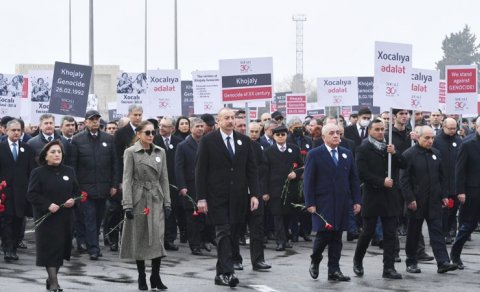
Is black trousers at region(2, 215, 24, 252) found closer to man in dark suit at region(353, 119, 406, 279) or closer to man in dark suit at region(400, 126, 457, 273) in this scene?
man in dark suit at region(353, 119, 406, 279)

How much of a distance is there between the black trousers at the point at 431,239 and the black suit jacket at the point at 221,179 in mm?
2185

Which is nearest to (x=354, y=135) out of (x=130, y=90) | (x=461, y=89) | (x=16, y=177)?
(x=461, y=89)

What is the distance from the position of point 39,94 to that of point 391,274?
44.3 feet

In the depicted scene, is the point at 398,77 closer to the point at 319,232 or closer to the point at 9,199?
the point at 319,232

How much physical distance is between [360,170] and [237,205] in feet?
5.52

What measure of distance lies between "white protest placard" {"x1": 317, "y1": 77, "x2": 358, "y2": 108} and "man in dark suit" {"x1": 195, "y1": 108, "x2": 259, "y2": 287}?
867 inches

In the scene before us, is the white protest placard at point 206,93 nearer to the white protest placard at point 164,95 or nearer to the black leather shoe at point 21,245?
the white protest placard at point 164,95

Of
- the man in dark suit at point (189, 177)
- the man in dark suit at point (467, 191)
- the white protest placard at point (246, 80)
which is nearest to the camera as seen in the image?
the man in dark suit at point (467, 191)

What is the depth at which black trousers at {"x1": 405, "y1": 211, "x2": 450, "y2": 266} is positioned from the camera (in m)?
15.8

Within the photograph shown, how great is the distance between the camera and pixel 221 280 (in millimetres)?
14625

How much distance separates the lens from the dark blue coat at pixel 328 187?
49.5 ft

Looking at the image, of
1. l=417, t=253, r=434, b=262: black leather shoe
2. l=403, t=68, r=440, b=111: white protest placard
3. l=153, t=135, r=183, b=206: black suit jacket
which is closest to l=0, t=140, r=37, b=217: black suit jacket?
l=153, t=135, r=183, b=206: black suit jacket

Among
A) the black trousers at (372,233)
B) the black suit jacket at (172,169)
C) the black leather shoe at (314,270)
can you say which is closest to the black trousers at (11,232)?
the black suit jacket at (172,169)

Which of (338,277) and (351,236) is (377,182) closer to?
(338,277)
